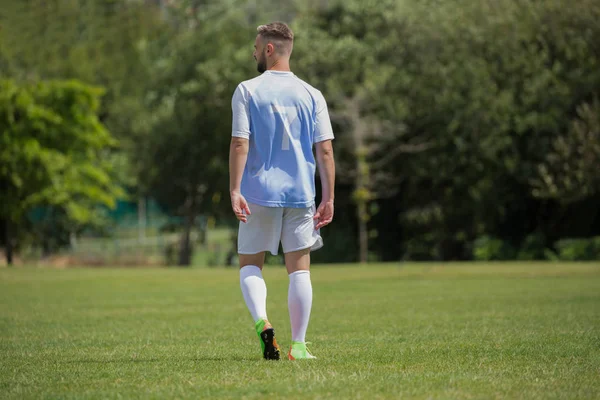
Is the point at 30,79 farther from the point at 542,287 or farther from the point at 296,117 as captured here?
the point at 296,117

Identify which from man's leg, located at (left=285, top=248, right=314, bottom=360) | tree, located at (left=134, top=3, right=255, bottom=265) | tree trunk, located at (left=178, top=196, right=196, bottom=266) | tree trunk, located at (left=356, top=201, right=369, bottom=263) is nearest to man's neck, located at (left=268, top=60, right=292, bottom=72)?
man's leg, located at (left=285, top=248, right=314, bottom=360)

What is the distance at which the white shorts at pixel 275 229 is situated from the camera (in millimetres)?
7703

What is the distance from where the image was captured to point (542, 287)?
21.2 meters

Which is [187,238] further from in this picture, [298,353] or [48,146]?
[298,353]

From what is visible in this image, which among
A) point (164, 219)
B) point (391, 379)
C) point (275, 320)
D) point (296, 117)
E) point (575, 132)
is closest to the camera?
point (391, 379)

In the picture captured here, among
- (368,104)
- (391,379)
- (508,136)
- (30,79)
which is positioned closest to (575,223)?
(508,136)

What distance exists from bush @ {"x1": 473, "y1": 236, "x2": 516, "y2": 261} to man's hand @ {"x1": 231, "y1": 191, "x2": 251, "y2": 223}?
120 ft

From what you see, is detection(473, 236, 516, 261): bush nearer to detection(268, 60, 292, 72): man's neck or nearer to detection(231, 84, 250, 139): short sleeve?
detection(268, 60, 292, 72): man's neck

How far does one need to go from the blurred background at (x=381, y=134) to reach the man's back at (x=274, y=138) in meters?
32.5

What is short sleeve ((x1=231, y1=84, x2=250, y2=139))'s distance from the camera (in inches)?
302

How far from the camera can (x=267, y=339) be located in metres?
7.52

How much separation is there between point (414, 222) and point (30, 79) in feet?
74.2

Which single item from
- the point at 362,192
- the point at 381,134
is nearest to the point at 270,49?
the point at 362,192

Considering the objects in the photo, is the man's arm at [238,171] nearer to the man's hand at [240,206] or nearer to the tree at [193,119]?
the man's hand at [240,206]
